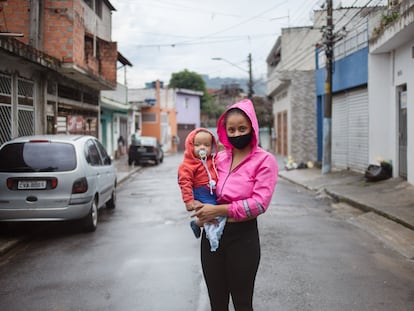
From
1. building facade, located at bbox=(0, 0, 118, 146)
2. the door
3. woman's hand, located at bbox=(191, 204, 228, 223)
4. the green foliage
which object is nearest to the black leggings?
woman's hand, located at bbox=(191, 204, 228, 223)

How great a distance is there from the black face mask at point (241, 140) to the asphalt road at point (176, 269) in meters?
2.03

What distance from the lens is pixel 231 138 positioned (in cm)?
301

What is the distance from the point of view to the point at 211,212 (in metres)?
2.85

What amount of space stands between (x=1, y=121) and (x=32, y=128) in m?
2.51

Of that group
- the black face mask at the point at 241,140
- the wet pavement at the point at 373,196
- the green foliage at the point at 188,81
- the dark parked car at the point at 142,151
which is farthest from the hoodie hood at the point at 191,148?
the green foliage at the point at 188,81

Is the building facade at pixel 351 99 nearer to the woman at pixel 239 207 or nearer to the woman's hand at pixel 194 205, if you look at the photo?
the woman at pixel 239 207

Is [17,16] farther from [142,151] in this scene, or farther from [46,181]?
[142,151]

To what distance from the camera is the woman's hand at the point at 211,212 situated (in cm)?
284

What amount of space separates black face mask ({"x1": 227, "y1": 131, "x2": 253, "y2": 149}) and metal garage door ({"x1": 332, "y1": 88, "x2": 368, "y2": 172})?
50.4 ft

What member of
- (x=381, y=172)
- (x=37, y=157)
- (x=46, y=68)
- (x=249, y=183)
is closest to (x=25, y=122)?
(x=46, y=68)

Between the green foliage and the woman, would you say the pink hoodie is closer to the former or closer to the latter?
the woman

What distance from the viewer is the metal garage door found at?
17.7 meters

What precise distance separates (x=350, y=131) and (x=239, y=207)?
57.1 feet

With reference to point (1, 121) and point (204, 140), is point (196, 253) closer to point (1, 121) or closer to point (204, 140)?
point (204, 140)
